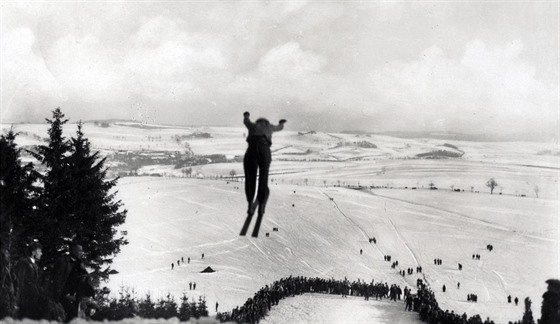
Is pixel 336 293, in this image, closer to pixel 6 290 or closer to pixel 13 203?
pixel 13 203

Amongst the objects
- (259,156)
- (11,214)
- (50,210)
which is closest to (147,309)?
(50,210)

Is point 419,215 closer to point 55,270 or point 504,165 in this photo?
point 504,165

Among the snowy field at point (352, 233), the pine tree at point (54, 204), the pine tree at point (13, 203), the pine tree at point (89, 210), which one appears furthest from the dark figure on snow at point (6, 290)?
the snowy field at point (352, 233)

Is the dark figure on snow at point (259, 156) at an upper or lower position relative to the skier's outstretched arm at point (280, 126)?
lower

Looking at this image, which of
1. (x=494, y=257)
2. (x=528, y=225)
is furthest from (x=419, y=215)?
(x=494, y=257)

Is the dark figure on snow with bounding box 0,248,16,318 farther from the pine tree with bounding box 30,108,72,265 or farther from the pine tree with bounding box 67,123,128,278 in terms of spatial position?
the pine tree with bounding box 67,123,128,278

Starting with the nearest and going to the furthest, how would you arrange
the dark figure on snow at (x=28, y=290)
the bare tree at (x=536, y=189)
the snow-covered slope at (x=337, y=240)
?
1. the dark figure on snow at (x=28, y=290)
2. the snow-covered slope at (x=337, y=240)
3. the bare tree at (x=536, y=189)

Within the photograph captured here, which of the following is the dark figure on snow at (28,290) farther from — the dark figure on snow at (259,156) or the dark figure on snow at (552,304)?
the dark figure on snow at (552,304)

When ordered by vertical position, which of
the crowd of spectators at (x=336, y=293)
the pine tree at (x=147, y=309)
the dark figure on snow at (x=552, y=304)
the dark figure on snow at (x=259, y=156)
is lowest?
the crowd of spectators at (x=336, y=293)
